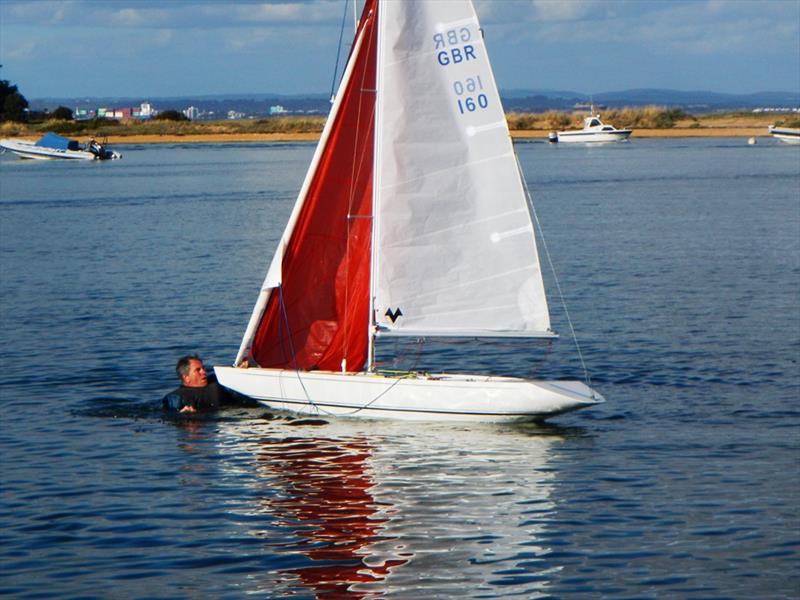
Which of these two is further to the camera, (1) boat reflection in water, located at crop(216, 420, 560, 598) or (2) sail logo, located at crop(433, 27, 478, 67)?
(2) sail logo, located at crop(433, 27, 478, 67)

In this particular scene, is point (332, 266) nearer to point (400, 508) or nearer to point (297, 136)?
point (400, 508)

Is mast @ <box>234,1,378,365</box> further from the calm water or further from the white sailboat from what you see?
the calm water

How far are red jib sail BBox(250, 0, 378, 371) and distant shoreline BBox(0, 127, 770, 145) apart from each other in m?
149

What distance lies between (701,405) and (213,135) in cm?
16368

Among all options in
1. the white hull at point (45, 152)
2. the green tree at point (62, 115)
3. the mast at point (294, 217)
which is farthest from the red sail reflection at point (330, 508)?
the green tree at point (62, 115)

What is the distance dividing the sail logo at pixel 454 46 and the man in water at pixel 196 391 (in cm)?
708

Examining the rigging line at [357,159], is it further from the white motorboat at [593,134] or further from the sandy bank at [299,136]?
the sandy bank at [299,136]

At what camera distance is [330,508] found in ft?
63.8

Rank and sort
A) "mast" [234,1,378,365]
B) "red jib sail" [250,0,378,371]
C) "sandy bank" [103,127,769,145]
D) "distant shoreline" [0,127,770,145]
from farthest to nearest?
"sandy bank" [103,127,769,145], "distant shoreline" [0,127,770,145], "red jib sail" [250,0,378,371], "mast" [234,1,378,365]

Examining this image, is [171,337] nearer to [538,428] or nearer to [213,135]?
[538,428]

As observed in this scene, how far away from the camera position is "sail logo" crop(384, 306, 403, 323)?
2333cm

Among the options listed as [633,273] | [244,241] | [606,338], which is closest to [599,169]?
[244,241]

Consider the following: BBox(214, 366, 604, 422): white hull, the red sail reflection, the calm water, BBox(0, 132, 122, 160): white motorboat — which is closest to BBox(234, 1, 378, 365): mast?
BBox(214, 366, 604, 422): white hull

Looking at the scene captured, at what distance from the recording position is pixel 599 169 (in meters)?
111
